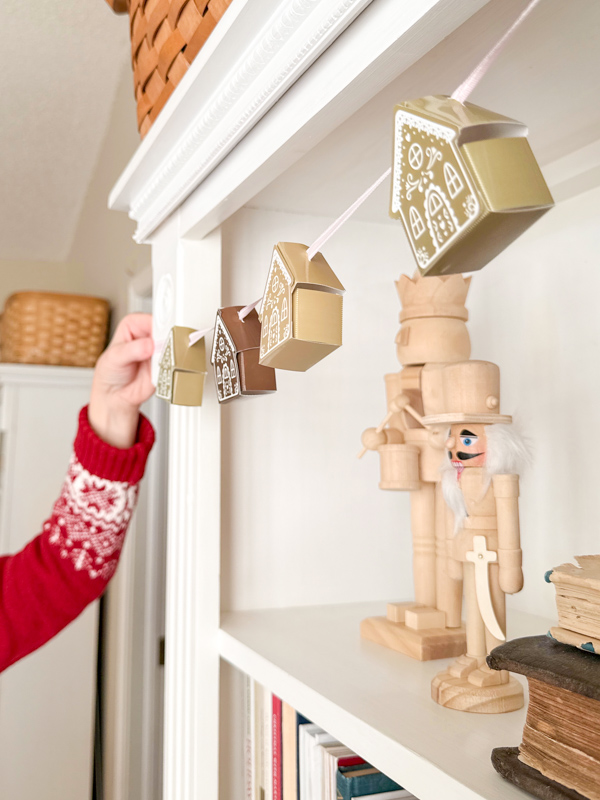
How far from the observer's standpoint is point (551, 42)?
44cm

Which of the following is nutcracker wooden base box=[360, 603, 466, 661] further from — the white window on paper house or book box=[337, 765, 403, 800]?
the white window on paper house

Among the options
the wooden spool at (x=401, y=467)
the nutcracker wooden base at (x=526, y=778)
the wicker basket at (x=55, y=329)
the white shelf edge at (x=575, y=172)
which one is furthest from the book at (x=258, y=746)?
the wicker basket at (x=55, y=329)

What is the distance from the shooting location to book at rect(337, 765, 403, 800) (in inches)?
20.4

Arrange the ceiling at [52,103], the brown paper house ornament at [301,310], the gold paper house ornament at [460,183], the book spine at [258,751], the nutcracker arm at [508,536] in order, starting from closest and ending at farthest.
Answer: the gold paper house ornament at [460,183]
the brown paper house ornament at [301,310]
the nutcracker arm at [508,536]
the book spine at [258,751]
the ceiling at [52,103]

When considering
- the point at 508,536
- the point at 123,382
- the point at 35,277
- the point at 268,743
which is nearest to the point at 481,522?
the point at 508,536

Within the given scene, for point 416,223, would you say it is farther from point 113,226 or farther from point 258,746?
point 113,226

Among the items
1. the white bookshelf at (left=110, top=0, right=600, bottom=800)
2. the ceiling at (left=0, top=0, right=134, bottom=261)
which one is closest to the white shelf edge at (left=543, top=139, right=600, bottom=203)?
the white bookshelf at (left=110, top=0, right=600, bottom=800)

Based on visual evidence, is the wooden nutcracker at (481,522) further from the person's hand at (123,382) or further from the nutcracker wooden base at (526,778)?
the person's hand at (123,382)

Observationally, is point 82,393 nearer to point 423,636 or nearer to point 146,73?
point 146,73

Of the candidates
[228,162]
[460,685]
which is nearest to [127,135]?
[228,162]

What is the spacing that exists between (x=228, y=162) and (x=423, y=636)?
44 centimetres

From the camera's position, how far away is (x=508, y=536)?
0.46 meters

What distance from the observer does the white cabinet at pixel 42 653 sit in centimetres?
183

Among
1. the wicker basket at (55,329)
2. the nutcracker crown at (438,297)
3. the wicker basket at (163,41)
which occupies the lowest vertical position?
the nutcracker crown at (438,297)
